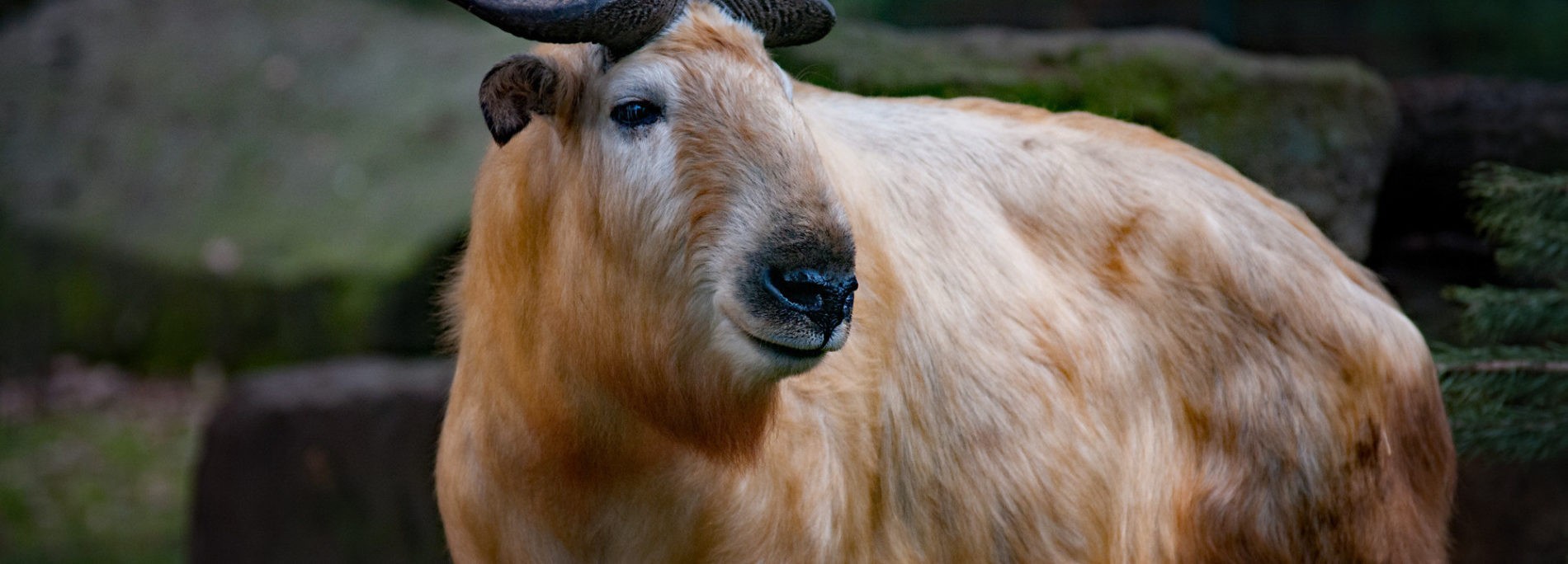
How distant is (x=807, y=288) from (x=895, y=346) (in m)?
0.68

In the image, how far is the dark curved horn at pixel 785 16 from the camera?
106 inches

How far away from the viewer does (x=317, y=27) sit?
998 centimetres

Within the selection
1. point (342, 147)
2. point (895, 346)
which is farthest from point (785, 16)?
point (342, 147)

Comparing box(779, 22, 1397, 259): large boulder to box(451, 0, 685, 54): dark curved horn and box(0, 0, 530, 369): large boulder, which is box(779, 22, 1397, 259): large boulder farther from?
box(0, 0, 530, 369): large boulder

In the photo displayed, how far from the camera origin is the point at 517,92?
2.57 metres

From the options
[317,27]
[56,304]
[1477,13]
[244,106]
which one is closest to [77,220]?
[56,304]

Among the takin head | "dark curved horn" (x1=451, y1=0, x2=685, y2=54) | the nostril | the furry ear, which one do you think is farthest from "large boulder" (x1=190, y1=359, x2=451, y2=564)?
the nostril

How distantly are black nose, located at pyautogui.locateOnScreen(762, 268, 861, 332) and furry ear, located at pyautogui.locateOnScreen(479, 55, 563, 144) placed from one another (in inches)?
23.8

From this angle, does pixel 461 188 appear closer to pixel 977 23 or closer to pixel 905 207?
pixel 977 23

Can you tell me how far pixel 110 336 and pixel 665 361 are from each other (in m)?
7.64

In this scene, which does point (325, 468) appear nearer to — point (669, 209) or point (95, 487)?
point (95, 487)

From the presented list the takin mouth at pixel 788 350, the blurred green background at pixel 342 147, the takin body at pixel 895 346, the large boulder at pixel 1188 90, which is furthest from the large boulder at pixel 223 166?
the takin mouth at pixel 788 350

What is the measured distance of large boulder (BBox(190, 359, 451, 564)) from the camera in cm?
567

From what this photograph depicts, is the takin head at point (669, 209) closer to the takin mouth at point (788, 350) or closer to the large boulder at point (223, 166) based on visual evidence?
the takin mouth at point (788, 350)
